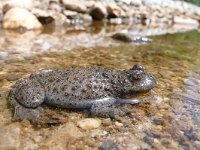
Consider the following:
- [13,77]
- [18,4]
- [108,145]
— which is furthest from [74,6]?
[108,145]

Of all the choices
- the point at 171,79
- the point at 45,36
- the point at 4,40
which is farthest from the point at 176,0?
the point at 171,79

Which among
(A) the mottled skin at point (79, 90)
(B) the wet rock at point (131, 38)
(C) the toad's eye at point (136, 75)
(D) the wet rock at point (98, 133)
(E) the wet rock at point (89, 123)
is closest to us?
(D) the wet rock at point (98, 133)

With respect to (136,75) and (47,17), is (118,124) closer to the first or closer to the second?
(136,75)

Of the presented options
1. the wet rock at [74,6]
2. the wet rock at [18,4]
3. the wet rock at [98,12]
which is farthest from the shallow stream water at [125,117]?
the wet rock at [98,12]

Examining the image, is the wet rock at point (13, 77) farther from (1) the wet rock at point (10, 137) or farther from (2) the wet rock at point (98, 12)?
(2) the wet rock at point (98, 12)

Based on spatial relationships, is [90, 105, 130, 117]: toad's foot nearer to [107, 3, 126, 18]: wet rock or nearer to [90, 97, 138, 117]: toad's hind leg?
[90, 97, 138, 117]: toad's hind leg

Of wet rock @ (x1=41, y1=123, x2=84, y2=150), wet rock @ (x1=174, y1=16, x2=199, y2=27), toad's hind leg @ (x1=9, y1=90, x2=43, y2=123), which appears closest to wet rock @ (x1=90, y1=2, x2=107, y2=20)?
wet rock @ (x1=174, y1=16, x2=199, y2=27)

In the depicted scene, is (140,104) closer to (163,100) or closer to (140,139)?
(163,100)
